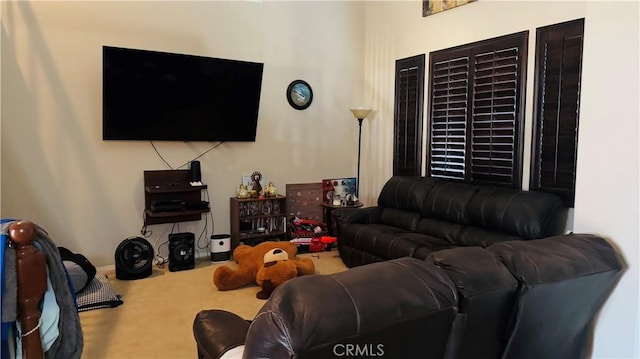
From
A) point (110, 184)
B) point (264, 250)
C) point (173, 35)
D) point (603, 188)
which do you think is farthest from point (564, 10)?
point (110, 184)

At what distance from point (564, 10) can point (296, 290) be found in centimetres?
360

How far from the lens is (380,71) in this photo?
5668 mm

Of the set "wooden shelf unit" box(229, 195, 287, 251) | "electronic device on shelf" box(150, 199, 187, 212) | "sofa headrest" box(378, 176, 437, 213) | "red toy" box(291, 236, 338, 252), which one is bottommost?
"red toy" box(291, 236, 338, 252)

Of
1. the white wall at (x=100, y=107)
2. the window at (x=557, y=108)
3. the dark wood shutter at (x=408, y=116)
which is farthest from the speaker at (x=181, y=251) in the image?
the window at (x=557, y=108)

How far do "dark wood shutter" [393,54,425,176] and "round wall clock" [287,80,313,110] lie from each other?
110 centimetres

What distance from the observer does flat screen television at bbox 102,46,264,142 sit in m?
4.22

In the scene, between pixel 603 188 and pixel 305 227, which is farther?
pixel 305 227

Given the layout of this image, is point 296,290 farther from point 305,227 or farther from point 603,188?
point 305,227

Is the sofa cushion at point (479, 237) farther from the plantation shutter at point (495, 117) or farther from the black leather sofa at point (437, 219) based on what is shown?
the plantation shutter at point (495, 117)

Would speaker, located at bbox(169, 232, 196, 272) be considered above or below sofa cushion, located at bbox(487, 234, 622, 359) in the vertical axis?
below

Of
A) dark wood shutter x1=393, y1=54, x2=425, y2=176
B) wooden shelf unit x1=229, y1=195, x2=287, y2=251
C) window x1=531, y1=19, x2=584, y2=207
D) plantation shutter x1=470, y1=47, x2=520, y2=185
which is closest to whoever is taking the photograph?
window x1=531, y1=19, x2=584, y2=207

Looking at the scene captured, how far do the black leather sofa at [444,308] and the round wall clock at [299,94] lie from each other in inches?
153

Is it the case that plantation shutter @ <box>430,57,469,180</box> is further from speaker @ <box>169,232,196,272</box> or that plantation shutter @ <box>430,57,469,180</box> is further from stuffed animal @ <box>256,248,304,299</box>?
speaker @ <box>169,232,196,272</box>

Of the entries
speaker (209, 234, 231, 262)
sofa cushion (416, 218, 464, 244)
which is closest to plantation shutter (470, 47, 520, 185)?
sofa cushion (416, 218, 464, 244)
